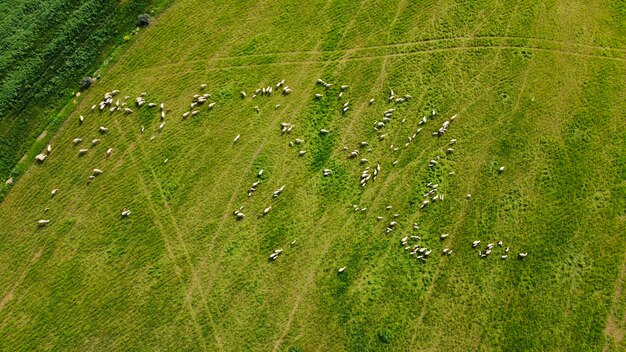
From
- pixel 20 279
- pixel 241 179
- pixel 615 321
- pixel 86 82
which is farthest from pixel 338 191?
pixel 20 279

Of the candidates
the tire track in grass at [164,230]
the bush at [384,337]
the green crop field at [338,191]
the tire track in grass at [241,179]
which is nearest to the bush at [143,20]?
the green crop field at [338,191]

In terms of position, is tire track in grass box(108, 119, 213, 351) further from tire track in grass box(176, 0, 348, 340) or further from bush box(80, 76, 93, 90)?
bush box(80, 76, 93, 90)

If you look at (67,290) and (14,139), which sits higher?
(14,139)

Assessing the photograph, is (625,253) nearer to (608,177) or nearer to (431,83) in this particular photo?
(608,177)

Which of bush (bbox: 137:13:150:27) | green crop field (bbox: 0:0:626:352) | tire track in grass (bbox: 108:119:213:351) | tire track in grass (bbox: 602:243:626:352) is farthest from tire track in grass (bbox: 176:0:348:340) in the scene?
tire track in grass (bbox: 602:243:626:352)

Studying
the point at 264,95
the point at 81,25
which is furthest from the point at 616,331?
the point at 81,25

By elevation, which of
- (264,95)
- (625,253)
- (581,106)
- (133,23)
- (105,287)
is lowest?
(625,253)
